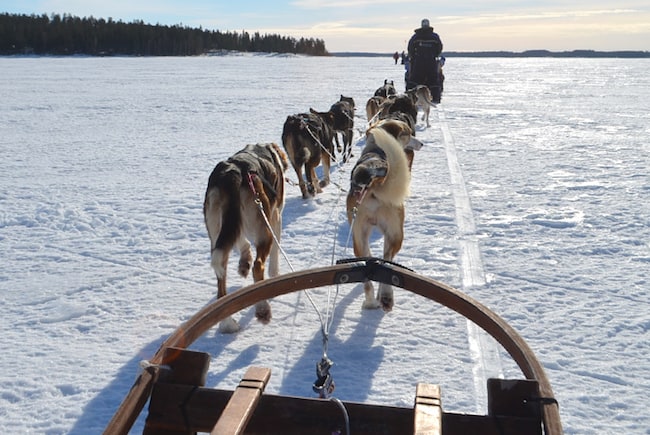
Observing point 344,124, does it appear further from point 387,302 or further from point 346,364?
point 346,364

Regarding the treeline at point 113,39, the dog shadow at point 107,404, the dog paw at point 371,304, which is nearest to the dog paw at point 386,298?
the dog paw at point 371,304

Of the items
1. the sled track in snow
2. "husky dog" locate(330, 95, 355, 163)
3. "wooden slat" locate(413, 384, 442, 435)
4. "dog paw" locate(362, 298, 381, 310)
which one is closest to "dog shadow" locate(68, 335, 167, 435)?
"wooden slat" locate(413, 384, 442, 435)

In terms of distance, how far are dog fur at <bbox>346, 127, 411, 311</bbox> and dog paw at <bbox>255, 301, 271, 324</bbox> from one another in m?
0.52

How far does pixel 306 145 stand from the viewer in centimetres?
543

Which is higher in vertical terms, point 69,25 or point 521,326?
point 69,25

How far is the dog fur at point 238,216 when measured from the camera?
104 inches

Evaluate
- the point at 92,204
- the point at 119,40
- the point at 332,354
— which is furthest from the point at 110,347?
the point at 119,40

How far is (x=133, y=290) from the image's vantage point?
3250 millimetres

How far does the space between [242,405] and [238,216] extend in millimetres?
1450

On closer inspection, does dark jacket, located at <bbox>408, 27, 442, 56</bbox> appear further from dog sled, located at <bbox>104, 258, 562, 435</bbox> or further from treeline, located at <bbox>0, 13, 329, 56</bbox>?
treeline, located at <bbox>0, 13, 329, 56</bbox>

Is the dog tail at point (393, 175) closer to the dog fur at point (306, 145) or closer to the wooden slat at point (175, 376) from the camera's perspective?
the wooden slat at point (175, 376)

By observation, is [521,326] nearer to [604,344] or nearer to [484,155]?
[604,344]

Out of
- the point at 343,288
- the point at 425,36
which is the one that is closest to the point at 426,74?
the point at 425,36

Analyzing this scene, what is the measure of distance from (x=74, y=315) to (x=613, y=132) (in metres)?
9.05
